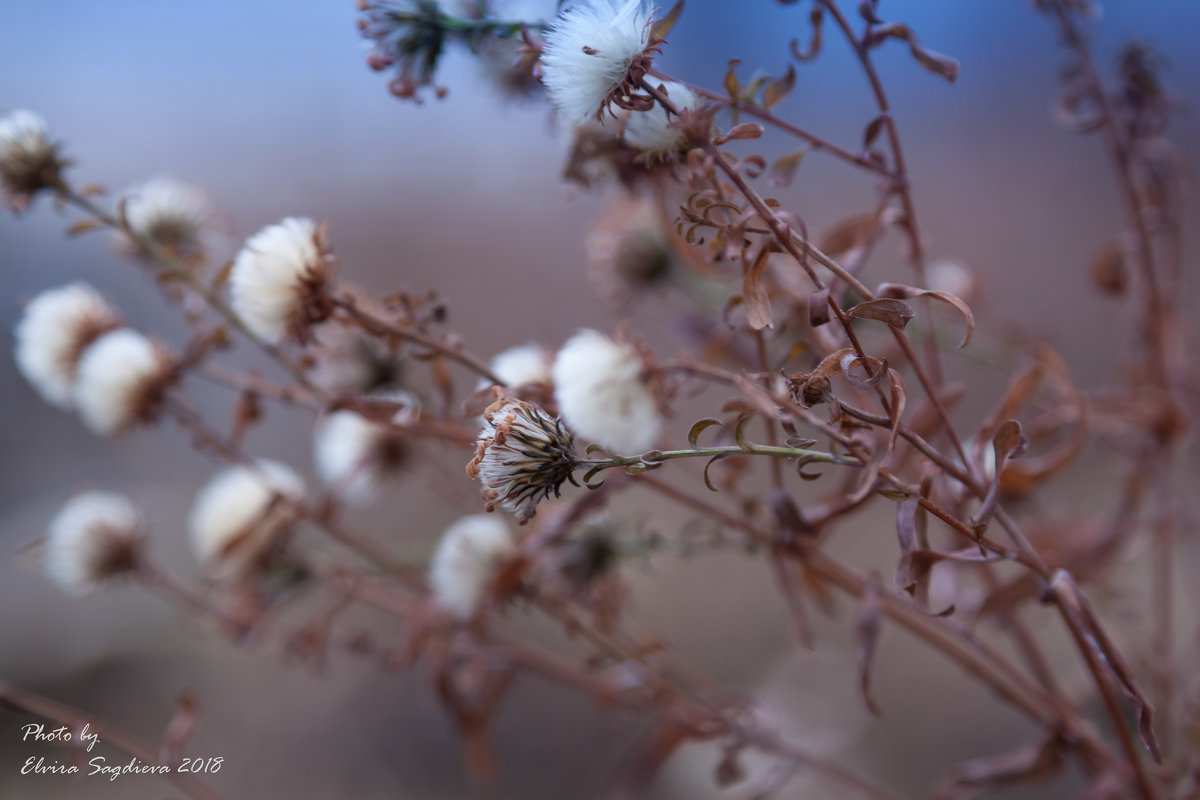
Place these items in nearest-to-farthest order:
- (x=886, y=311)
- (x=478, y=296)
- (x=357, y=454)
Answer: (x=886, y=311), (x=357, y=454), (x=478, y=296)

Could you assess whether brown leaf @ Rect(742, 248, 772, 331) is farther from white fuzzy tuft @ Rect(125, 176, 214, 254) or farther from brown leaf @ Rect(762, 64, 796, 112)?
white fuzzy tuft @ Rect(125, 176, 214, 254)

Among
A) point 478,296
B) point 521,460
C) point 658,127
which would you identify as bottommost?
point 521,460

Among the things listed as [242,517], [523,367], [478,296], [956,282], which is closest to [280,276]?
[523,367]

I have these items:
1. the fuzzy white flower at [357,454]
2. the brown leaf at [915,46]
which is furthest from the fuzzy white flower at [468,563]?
the brown leaf at [915,46]

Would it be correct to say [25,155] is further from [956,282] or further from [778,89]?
[956,282]

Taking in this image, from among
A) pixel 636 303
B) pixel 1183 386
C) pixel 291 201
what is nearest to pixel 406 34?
pixel 636 303

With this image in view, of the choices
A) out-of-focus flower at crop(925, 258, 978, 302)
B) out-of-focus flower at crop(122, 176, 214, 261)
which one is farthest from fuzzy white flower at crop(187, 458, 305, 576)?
out-of-focus flower at crop(925, 258, 978, 302)

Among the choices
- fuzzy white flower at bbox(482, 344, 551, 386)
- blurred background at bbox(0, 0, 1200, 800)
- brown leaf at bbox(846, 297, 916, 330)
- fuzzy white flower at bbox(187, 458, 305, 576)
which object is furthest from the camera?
blurred background at bbox(0, 0, 1200, 800)
